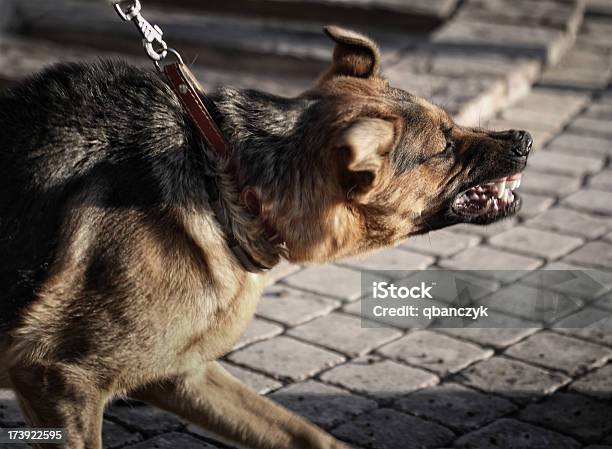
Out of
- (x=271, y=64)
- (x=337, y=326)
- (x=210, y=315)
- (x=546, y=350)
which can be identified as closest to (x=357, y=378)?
(x=337, y=326)

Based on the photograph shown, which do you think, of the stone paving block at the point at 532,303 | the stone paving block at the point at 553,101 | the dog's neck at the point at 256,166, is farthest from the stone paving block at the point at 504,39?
the dog's neck at the point at 256,166

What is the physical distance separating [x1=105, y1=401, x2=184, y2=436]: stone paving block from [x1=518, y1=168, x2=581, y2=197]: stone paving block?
10.9 ft

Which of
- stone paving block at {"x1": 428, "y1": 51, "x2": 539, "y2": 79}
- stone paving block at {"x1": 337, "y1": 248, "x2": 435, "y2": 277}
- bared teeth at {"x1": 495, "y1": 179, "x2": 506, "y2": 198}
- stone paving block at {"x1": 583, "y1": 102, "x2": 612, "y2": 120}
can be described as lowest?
stone paving block at {"x1": 337, "y1": 248, "x2": 435, "y2": 277}

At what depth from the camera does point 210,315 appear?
3922 millimetres

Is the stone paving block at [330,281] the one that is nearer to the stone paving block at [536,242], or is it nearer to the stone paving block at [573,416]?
the stone paving block at [536,242]

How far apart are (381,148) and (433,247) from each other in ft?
8.04

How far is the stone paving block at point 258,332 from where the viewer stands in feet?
17.6

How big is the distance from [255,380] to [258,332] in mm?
507

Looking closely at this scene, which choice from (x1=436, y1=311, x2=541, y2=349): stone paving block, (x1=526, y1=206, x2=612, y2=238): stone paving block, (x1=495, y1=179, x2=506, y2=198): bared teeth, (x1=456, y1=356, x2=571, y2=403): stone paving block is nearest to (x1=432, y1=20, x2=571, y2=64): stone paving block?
(x1=526, y1=206, x2=612, y2=238): stone paving block

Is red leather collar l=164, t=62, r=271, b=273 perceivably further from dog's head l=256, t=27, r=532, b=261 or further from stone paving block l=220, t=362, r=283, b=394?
stone paving block l=220, t=362, r=283, b=394

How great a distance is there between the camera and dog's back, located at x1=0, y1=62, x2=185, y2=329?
12.7 ft

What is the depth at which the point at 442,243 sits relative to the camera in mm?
6465

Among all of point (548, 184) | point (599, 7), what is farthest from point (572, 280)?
point (599, 7)

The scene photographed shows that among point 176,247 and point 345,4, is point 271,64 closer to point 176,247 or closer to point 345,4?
point 345,4
